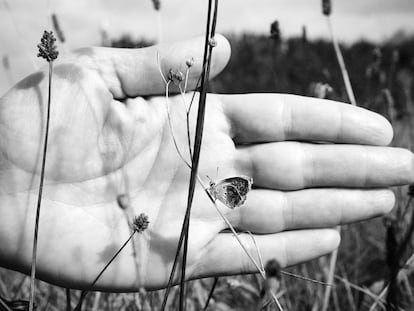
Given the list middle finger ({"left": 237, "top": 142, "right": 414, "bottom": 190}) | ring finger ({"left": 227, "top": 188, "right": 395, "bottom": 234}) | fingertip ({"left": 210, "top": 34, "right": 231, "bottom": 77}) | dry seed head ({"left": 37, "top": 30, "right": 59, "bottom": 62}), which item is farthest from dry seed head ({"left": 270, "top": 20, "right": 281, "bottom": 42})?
dry seed head ({"left": 37, "top": 30, "right": 59, "bottom": 62})

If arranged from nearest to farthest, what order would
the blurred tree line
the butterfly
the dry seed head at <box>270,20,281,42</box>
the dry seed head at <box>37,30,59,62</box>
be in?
the dry seed head at <box>37,30,59,62</box> < the butterfly < the dry seed head at <box>270,20,281,42</box> < the blurred tree line

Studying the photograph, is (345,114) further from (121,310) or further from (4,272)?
(4,272)

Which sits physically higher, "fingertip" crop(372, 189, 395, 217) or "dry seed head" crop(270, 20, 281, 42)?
"dry seed head" crop(270, 20, 281, 42)

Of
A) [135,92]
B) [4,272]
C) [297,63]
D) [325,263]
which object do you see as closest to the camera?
[135,92]

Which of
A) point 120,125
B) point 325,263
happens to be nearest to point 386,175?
point 325,263

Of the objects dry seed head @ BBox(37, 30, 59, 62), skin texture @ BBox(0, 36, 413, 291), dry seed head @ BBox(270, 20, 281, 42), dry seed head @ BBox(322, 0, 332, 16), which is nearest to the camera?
dry seed head @ BBox(37, 30, 59, 62)

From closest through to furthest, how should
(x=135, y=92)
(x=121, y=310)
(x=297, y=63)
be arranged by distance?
(x=135, y=92)
(x=121, y=310)
(x=297, y=63)

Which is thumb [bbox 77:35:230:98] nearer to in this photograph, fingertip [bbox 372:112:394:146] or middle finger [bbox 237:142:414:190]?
middle finger [bbox 237:142:414:190]
